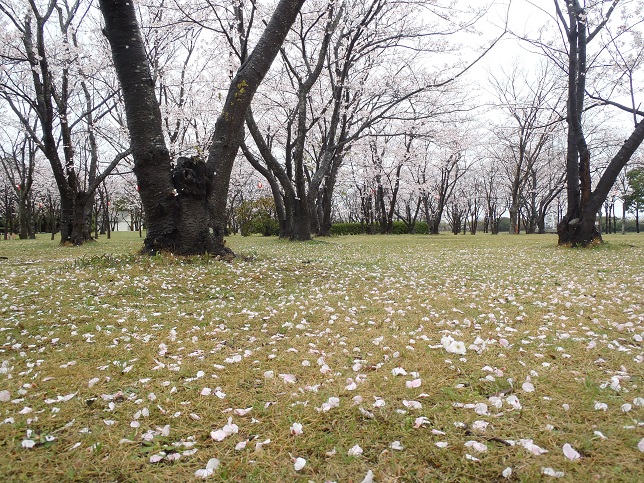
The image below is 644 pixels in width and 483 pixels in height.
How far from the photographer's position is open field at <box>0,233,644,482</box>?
1944mm

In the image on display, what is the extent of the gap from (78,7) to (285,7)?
14.0 m

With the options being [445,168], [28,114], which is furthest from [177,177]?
[445,168]

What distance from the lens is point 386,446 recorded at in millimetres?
2068

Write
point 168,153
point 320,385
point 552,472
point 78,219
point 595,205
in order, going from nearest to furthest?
point 552,472, point 320,385, point 168,153, point 595,205, point 78,219

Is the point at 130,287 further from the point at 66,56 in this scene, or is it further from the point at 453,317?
the point at 66,56

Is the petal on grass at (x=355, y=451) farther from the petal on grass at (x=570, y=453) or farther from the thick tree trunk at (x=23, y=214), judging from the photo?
the thick tree trunk at (x=23, y=214)

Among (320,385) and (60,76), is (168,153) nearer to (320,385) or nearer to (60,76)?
(320,385)

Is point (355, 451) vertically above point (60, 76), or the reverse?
point (60, 76)

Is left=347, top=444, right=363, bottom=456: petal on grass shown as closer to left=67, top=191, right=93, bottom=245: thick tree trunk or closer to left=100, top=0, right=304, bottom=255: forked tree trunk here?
left=100, top=0, right=304, bottom=255: forked tree trunk

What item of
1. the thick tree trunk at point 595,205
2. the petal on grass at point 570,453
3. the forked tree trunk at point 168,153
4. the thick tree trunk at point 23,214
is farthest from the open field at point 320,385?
the thick tree trunk at point 23,214

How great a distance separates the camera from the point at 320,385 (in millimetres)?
2797

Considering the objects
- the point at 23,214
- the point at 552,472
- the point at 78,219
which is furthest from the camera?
the point at 23,214

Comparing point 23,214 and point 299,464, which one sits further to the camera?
point 23,214

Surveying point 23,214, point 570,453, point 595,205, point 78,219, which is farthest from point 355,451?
point 23,214
